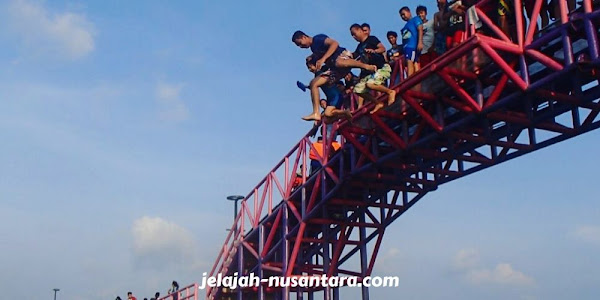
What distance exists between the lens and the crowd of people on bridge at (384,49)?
12172 millimetres

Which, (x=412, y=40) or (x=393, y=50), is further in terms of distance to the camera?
(x=393, y=50)

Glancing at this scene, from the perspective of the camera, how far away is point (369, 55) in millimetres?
13719

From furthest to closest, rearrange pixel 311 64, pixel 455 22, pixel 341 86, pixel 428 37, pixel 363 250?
pixel 363 250 < pixel 341 86 < pixel 311 64 < pixel 428 37 < pixel 455 22

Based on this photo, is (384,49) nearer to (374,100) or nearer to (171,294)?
(374,100)

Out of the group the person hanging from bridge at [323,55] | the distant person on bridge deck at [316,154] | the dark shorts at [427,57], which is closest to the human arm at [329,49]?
the person hanging from bridge at [323,55]

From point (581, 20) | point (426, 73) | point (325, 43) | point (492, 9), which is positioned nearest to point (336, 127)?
point (325, 43)

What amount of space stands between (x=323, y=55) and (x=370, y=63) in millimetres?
924

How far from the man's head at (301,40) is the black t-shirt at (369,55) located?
0.97m

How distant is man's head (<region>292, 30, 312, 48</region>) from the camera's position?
13.7m

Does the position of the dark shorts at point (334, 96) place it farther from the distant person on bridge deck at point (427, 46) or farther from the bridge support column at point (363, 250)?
the bridge support column at point (363, 250)

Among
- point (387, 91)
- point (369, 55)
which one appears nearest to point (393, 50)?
point (369, 55)

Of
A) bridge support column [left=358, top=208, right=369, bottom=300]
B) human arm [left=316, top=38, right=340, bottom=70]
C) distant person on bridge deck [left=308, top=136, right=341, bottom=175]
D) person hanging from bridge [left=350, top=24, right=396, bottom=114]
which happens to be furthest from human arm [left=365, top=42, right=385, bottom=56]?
bridge support column [left=358, top=208, right=369, bottom=300]

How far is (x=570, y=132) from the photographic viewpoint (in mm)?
12484

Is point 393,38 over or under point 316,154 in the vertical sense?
over
